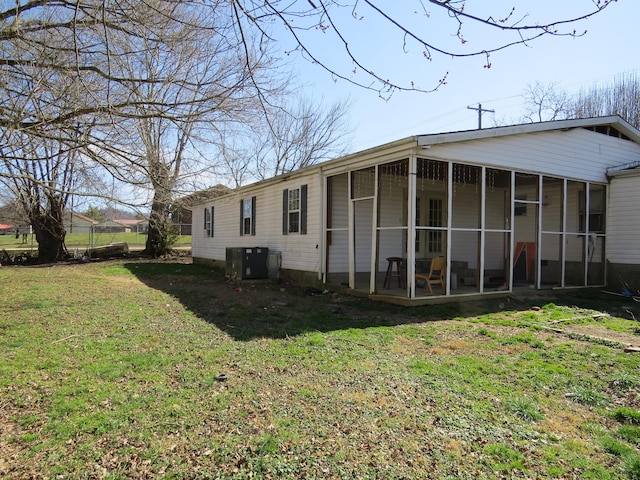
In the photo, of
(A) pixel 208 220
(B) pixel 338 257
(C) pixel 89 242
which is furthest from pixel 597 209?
(C) pixel 89 242

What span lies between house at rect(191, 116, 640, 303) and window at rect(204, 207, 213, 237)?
437cm

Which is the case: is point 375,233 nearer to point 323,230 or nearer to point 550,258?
point 323,230

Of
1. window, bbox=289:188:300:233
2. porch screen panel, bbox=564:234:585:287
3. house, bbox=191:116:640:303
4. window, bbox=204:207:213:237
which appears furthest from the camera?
window, bbox=204:207:213:237

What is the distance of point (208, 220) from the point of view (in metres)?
17.5

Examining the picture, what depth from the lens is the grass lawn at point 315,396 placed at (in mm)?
2514

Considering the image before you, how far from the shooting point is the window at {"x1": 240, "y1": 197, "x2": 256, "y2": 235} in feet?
44.4

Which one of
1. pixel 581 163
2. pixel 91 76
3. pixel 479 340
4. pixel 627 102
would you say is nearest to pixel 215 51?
pixel 91 76

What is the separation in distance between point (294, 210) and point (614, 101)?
900 inches

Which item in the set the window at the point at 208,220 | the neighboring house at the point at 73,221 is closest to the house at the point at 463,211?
the window at the point at 208,220

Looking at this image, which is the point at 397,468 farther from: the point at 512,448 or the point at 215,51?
the point at 215,51

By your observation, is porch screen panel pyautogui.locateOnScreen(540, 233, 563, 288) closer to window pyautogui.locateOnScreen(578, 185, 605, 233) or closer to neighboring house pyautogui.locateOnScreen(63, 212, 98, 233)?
window pyautogui.locateOnScreen(578, 185, 605, 233)

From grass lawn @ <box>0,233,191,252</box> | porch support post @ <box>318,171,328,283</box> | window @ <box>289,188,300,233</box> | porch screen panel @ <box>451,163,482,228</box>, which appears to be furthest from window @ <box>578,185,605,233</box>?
grass lawn @ <box>0,233,191,252</box>

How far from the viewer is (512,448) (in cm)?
269

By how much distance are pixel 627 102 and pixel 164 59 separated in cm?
2673
